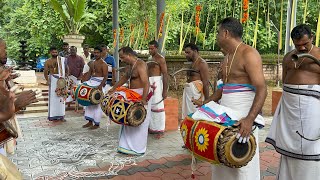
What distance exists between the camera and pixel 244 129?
271cm

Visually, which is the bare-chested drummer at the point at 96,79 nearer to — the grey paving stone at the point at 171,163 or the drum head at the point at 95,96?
the drum head at the point at 95,96

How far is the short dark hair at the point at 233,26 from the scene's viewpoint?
2947 millimetres

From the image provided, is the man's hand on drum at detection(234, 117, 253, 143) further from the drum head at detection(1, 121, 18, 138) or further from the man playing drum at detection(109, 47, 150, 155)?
the man playing drum at detection(109, 47, 150, 155)

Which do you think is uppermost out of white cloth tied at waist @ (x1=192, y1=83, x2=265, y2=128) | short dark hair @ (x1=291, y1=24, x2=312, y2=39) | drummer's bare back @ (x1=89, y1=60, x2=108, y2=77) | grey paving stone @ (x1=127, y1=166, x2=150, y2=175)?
short dark hair @ (x1=291, y1=24, x2=312, y2=39)

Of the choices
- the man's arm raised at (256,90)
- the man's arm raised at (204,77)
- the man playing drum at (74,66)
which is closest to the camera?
the man's arm raised at (256,90)

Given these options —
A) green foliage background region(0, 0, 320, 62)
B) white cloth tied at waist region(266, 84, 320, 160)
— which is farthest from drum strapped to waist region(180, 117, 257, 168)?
green foliage background region(0, 0, 320, 62)

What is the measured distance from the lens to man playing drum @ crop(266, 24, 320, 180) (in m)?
3.07

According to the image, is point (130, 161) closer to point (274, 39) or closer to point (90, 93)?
point (90, 93)

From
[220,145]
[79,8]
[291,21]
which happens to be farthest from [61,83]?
[220,145]

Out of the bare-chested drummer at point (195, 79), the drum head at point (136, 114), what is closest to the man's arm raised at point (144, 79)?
the drum head at point (136, 114)

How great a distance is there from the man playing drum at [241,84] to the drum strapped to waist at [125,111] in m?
2.01

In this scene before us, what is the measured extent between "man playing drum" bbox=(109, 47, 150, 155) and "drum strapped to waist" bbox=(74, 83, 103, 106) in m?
1.38

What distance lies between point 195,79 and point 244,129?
9.94 feet

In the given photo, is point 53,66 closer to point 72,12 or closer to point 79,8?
point 79,8
